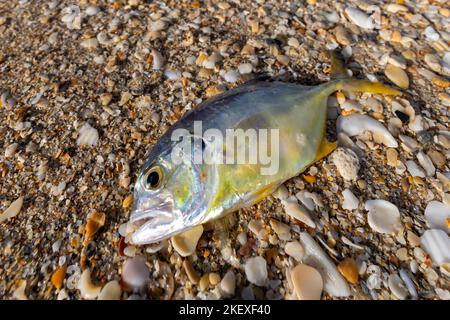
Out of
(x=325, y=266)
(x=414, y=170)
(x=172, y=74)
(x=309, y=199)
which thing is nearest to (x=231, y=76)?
(x=172, y=74)

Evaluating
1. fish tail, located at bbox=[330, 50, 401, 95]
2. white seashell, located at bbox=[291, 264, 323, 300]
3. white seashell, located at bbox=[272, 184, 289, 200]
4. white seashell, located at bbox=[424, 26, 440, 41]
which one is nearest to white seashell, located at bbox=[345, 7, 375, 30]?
white seashell, located at bbox=[424, 26, 440, 41]

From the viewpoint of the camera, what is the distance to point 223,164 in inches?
87.3

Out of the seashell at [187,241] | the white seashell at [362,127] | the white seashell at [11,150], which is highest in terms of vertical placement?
the white seashell at [362,127]

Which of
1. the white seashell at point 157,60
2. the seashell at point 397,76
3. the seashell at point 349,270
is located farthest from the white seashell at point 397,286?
the white seashell at point 157,60

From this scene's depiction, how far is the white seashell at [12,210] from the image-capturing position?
Answer: 2.50 m

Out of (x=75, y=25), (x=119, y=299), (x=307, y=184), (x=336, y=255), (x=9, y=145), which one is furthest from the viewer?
(x=75, y=25)

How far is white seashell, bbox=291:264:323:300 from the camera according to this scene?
2.09 metres

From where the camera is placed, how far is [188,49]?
11.2 feet

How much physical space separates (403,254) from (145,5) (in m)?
3.51

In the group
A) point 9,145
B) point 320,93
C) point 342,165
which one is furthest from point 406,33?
point 9,145

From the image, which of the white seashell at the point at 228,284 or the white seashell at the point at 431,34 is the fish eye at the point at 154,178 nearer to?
the white seashell at the point at 228,284

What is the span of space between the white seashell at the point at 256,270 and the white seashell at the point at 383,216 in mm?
827
